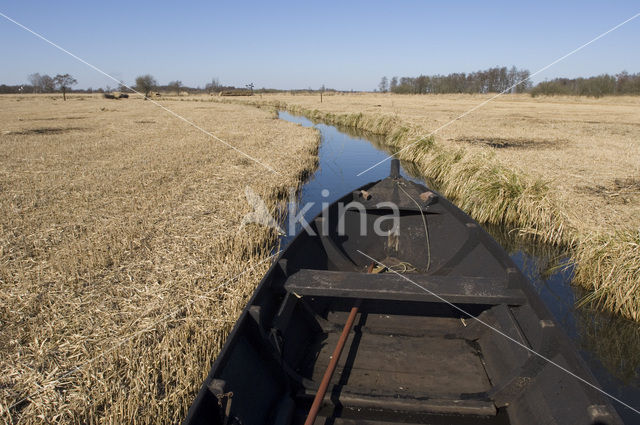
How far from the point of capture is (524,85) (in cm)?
→ 9938

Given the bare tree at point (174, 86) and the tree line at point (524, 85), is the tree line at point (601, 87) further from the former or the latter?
the bare tree at point (174, 86)

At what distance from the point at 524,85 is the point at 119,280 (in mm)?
114412

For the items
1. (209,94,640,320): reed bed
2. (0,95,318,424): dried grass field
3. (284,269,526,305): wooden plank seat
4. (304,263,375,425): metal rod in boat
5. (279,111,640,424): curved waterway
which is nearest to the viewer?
(304,263,375,425): metal rod in boat

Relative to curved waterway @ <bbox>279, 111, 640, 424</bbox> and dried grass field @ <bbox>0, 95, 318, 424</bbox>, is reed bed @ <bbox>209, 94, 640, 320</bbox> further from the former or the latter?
dried grass field @ <bbox>0, 95, 318, 424</bbox>

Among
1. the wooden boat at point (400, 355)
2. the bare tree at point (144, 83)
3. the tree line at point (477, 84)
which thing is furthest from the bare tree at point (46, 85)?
the wooden boat at point (400, 355)

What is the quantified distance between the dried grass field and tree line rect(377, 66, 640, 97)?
5399 centimetres

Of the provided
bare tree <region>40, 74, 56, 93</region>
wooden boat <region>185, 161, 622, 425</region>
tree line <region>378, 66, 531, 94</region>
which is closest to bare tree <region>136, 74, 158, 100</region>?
bare tree <region>40, 74, 56, 93</region>

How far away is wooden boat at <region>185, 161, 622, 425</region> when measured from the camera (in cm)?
267

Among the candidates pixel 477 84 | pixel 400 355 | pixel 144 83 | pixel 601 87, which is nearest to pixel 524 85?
pixel 477 84

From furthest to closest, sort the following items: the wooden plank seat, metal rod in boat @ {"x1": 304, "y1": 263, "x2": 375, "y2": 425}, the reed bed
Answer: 1. the reed bed
2. the wooden plank seat
3. metal rod in boat @ {"x1": 304, "y1": 263, "x2": 375, "y2": 425}

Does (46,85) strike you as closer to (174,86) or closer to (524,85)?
(174,86)

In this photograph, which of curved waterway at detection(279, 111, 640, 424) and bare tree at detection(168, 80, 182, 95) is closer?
curved waterway at detection(279, 111, 640, 424)

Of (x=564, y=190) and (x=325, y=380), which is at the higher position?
(x=564, y=190)

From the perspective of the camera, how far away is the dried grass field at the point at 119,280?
139 inches
